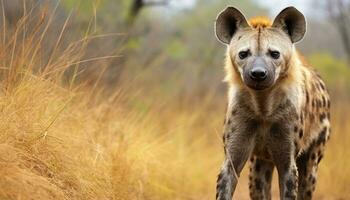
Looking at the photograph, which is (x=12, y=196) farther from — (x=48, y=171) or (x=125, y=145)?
→ (x=125, y=145)

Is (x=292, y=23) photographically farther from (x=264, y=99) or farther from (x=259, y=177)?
(x=259, y=177)

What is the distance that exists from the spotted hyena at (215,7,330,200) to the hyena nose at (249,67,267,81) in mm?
85

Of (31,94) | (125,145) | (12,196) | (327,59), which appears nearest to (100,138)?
(125,145)

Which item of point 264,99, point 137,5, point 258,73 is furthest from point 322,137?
point 137,5

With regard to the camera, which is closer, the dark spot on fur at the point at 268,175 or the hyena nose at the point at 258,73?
the hyena nose at the point at 258,73

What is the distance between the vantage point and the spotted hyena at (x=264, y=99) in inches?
208

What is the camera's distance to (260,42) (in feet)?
17.3

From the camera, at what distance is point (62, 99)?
580 cm

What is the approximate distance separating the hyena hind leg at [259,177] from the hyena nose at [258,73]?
145cm

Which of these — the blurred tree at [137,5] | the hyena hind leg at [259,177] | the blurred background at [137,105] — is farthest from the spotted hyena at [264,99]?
the blurred tree at [137,5]

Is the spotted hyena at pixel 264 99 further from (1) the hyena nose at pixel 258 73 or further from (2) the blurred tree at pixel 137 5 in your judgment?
(2) the blurred tree at pixel 137 5

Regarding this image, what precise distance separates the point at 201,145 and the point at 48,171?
5.13 meters

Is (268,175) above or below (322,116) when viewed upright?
below

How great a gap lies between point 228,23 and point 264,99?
2.14 feet
